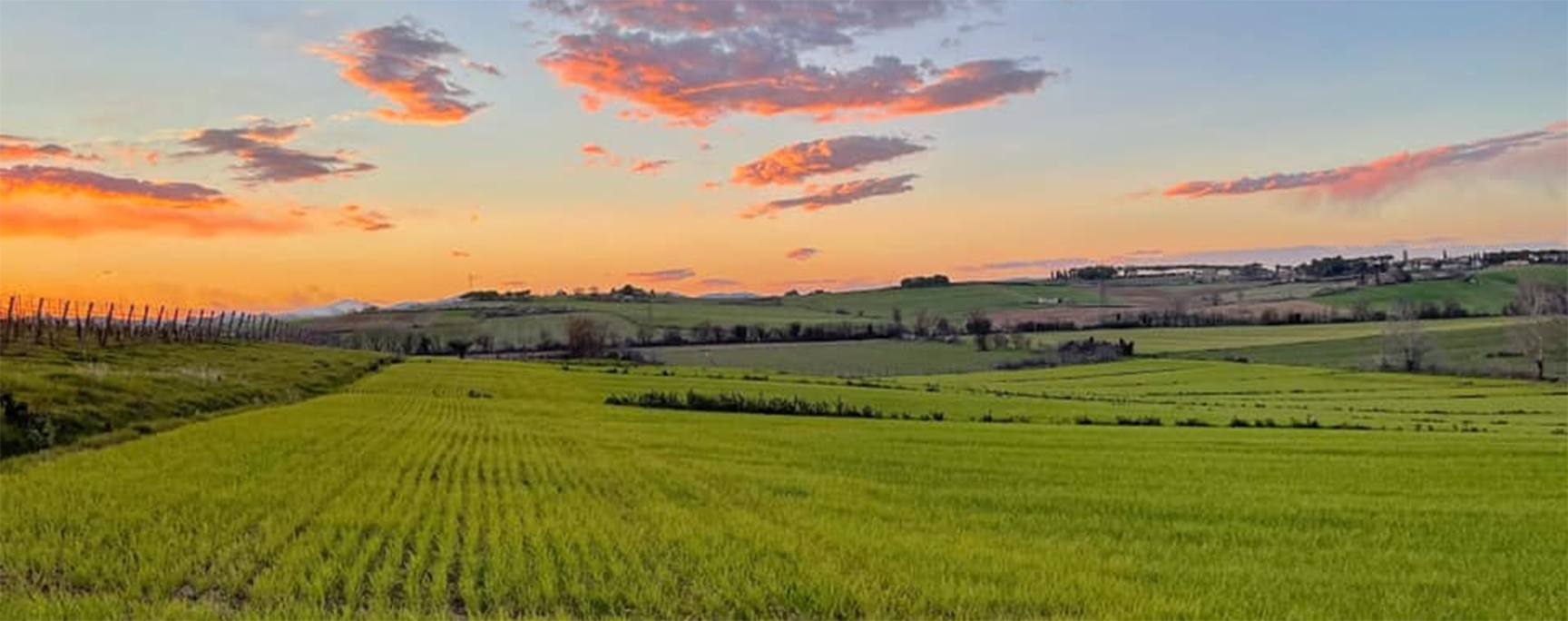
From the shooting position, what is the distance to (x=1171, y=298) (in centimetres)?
15488

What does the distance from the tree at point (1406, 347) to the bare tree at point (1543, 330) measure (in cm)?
703

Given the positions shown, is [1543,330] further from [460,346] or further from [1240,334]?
[460,346]

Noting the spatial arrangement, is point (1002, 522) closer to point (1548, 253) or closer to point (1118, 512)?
point (1118, 512)

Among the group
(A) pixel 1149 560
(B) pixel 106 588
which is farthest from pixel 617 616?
(A) pixel 1149 560

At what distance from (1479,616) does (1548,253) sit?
182575mm

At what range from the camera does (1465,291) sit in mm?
131250

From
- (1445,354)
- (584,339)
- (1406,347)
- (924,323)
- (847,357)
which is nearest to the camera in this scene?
(1445,354)

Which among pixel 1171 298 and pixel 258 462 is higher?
pixel 1171 298

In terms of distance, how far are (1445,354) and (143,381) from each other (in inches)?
3774

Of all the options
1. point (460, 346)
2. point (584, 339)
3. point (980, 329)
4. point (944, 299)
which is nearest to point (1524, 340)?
point (980, 329)

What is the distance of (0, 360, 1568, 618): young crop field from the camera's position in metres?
11.3

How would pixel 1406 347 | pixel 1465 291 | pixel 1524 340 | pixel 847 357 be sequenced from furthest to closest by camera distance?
pixel 1465 291 < pixel 847 357 < pixel 1406 347 < pixel 1524 340

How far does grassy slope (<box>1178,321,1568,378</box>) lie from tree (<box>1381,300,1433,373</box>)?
0.79 meters

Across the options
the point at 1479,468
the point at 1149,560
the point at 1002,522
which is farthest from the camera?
the point at 1479,468
